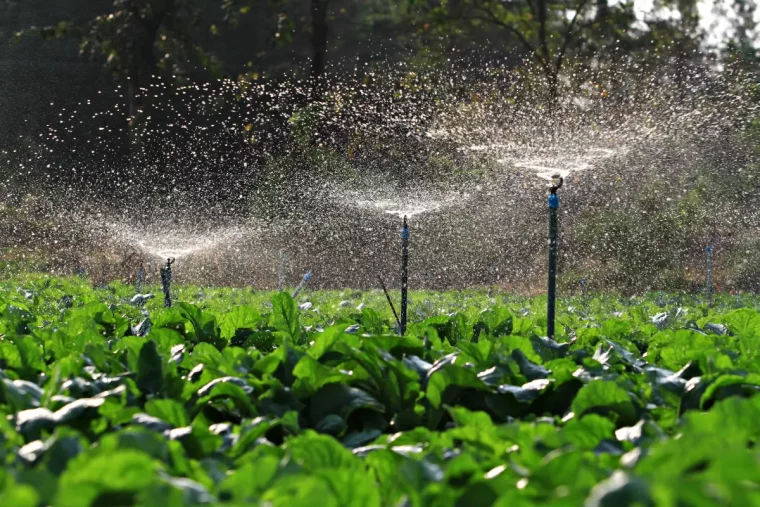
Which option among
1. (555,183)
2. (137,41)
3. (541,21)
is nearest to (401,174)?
(541,21)

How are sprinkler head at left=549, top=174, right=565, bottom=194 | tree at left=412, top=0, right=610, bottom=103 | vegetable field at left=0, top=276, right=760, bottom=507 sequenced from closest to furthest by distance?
1. vegetable field at left=0, top=276, right=760, bottom=507
2. sprinkler head at left=549, top=174, right=565, bottom=194
3. tree at left=412, top=0, right=610, bottom=103

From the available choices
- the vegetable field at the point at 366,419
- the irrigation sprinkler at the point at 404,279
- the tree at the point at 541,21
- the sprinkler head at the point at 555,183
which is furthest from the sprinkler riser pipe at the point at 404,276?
the tree at the point at 541,21

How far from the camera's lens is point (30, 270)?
20875mm

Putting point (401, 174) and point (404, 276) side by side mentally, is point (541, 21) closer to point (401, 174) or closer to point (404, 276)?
point (401, 174)

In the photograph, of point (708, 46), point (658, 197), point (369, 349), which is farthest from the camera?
point (708, 46)

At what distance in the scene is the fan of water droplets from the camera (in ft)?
59.5

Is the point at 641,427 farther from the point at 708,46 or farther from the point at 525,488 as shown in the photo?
the point at 708,46

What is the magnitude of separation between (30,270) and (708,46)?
636 inches

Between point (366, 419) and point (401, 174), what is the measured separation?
59.9ft

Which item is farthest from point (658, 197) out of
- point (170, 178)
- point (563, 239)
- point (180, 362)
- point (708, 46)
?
point (180, 362)

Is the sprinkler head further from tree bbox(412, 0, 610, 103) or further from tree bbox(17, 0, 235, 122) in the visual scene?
tree bbox(17, 0, 235, 122)

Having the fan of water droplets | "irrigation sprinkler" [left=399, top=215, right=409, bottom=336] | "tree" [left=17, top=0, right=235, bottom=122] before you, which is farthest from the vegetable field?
"tree" [left=17, top=0, right=235, bottom=122]

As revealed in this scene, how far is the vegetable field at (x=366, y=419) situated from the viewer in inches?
49.1

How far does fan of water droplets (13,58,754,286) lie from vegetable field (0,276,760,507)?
12.1m
